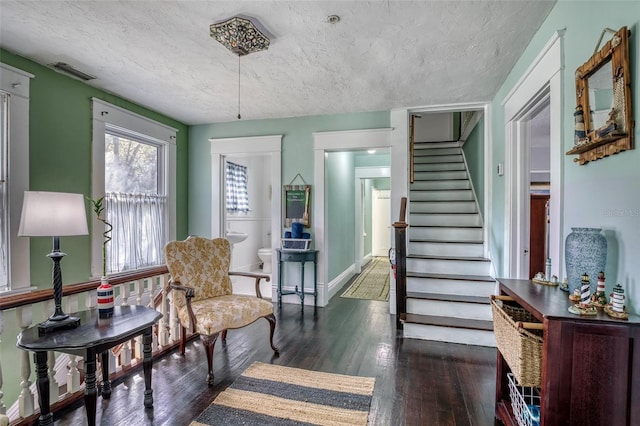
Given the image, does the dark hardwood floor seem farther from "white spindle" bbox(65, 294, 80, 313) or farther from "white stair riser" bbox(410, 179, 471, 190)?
"white stair riser" bbox(410, 179, 471, 190)

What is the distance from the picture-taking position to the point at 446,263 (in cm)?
377

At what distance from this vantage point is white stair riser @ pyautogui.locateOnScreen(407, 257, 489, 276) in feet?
12.1

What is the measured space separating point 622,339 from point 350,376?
1.73 metres

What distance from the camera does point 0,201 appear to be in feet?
8.61

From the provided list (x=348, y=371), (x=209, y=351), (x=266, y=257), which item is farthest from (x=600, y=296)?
(x=266, y=257)

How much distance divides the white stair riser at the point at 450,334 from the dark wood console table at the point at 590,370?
1.93 metres

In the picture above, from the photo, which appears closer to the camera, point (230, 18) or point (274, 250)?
point (230, 18)

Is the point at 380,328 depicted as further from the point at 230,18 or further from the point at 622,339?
the point at 230,18

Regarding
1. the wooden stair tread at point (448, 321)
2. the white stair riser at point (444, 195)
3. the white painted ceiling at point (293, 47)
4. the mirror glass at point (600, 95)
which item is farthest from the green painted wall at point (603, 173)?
the white stair riser at point (444, 195)

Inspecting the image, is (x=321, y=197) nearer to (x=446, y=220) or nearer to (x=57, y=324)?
(x=446, y=220)

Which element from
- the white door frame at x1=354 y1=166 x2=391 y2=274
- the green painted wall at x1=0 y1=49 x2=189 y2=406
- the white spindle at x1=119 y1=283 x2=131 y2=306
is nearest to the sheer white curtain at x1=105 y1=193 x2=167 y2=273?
the green painted wall at x1=0 y1=49 x2=189 y2=406

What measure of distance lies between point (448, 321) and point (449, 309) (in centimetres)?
16

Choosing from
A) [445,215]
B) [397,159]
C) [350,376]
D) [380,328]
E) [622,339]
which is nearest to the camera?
[622,339]

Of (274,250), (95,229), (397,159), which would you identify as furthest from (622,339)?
(95,229)
